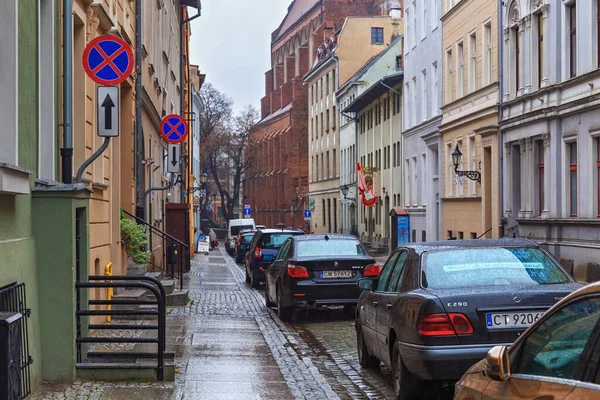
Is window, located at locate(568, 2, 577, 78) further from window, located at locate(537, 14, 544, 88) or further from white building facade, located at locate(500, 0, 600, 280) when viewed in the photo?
window, located at locate(537, 14, 544, 88)

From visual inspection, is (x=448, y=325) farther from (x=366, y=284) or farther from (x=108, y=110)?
(x=108, y=110)

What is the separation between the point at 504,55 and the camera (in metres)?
33.4

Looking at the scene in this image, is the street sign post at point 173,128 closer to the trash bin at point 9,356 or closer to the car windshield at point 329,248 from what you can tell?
the car windshield at point 329,248

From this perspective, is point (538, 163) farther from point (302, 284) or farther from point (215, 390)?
point (215, 390)

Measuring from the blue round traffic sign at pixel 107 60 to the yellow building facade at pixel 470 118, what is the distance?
2401 cm

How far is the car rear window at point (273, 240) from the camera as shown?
95.0 feet

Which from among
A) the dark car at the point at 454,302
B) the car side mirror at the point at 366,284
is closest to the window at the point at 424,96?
the car side mirror at the point at 366,284

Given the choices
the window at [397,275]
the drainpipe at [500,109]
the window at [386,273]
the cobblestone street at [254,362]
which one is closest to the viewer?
the cobblestone street at [254,362]

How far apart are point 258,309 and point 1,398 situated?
14.9m

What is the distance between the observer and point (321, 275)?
58.1ft

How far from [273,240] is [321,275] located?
11.4 meters

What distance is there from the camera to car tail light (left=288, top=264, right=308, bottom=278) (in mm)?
17703

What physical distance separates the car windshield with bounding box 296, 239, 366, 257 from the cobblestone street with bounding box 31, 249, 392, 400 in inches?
45.8

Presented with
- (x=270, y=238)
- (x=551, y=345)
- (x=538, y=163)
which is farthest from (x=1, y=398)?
(x=538, y=163)
